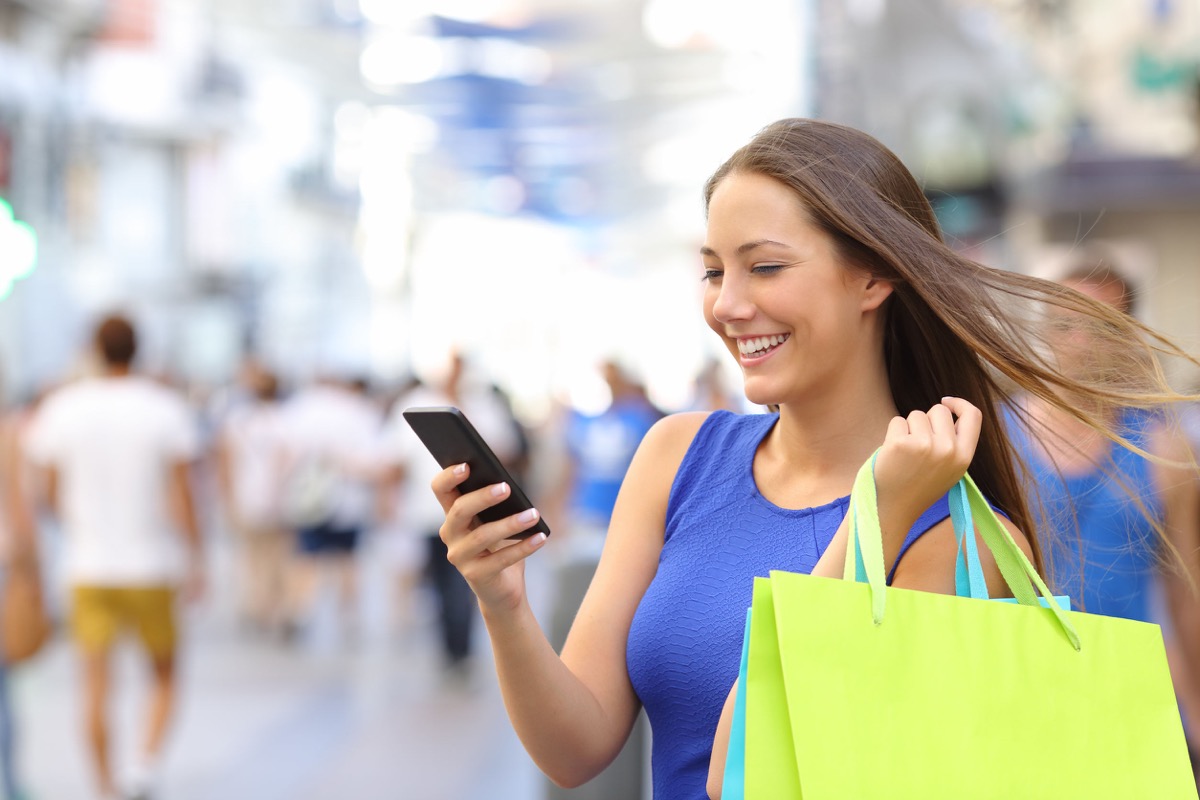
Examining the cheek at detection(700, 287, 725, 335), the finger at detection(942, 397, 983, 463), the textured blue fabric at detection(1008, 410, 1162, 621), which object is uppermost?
the cheek at detection(700, 287, 725, 335)

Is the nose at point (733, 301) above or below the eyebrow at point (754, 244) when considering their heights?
below

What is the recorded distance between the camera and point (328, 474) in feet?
34.8

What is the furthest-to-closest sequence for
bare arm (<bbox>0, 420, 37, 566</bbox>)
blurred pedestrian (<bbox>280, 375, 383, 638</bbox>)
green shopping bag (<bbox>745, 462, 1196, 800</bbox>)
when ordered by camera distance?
blurred pedestrian (<bbox>280, 375, 383, 638</bbox>)
bare arm (<bbox>0, 420, 37, 566</bbox>)
green shopping bag (<bbox>745, 462, 1196, 800</bbox>)

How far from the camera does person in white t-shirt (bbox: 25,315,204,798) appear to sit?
20.3 ft

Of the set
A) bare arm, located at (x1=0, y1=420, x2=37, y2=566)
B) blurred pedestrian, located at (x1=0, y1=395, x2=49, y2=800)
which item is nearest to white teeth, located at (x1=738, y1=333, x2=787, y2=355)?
blurred pedestrian, located at (x1=0, y1=395, x2=49, y2=800)

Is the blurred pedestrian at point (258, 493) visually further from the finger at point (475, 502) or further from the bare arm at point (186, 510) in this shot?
the finger at point (475, 502)

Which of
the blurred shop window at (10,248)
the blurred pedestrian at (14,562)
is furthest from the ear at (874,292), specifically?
the blurred shop window at (10,248)

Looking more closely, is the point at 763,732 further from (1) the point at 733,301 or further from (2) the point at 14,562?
(2) the point at 14,562

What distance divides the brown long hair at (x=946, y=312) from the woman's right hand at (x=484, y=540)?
1.80 feet

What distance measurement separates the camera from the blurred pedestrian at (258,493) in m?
10.9

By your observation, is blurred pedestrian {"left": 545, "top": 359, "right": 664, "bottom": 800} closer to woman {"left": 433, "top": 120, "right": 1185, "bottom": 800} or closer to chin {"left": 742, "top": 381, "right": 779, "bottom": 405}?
woman {"left": 433, "top": 120, "right": 1185, "bottom": 800}

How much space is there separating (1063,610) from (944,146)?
12364mm

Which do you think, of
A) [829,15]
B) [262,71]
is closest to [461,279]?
[262,71]

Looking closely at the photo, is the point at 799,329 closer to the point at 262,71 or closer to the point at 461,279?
the point at 262,71
